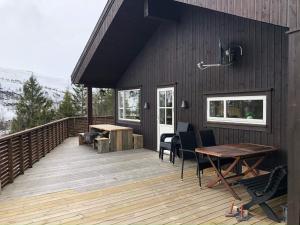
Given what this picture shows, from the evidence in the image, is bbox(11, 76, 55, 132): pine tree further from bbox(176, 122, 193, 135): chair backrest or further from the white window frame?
the white window frame

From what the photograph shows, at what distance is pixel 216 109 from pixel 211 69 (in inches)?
33.8

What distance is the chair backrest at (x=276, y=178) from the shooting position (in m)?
3.02

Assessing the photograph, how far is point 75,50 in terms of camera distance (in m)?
26.5

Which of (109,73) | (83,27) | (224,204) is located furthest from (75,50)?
(224,204)

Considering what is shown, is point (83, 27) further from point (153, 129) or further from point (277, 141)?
point (277, 141)

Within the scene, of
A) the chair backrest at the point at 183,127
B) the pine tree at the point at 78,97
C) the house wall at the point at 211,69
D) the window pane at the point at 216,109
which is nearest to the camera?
the house wall at the point at 211,69

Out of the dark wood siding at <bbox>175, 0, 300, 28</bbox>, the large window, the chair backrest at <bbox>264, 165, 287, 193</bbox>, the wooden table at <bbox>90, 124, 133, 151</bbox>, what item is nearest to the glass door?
the wooden table at <bbox>90, 124, 133, 151</bbox>

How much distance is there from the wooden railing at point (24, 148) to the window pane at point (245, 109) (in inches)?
163

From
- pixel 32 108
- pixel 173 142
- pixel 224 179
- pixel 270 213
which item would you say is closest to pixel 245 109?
pixel 224 179

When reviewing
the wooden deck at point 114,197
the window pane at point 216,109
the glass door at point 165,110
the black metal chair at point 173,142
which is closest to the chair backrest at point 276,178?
the wooden deck at point 114,197

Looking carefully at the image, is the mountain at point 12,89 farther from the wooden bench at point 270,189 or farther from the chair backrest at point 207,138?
the wooden bench at point 270,189

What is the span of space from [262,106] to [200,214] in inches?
Answer: 95.8

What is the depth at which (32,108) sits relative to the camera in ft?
66.9

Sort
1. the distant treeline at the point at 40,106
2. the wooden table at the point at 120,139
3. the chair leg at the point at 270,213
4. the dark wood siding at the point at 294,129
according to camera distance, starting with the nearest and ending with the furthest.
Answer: the dark wood siding at the point at 294,129 → the chair leg at the point at 270,213 → the wooden table at the point at 120,139 → the distant treeline at the point at 40,106
